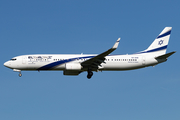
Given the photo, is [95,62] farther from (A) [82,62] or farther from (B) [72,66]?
(B) [72,66]

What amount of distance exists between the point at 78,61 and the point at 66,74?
343 centimetres

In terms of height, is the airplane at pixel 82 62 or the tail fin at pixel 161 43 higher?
the tail fin at pixel 161 43

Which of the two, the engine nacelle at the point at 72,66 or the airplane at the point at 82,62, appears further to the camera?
the airplane at the point at 82,62

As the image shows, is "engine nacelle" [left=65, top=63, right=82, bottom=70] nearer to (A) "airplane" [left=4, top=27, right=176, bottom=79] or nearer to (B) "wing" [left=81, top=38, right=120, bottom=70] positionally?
(A) "airplane" [left=4, top=27, right=176, bottom=79]

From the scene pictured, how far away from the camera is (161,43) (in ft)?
178

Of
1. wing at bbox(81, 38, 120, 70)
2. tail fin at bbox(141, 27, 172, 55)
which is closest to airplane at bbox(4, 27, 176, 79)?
wing at bbox(81, 38, 120, 70)

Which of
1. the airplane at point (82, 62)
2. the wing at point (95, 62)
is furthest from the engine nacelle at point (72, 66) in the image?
the wing at point (95, 62)

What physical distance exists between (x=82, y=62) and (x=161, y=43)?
48.6ft

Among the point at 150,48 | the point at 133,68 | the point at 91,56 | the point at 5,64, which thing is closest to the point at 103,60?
the point at 91,56

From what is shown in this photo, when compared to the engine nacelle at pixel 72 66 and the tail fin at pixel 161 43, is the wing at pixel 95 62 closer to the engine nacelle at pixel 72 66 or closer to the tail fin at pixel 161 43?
the engine nacelle at pixel 72 66

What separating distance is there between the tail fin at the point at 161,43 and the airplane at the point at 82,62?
36.1 inches

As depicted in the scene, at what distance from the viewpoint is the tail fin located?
176ft

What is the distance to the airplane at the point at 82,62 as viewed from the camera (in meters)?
48.7

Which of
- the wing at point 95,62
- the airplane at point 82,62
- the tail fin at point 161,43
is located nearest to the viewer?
the wing at point 95,62
